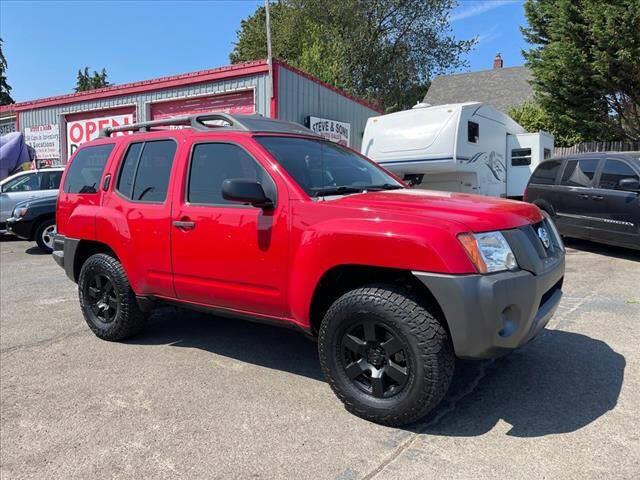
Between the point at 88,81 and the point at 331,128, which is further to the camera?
the point at 88,81

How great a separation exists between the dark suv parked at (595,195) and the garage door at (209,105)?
7184mm

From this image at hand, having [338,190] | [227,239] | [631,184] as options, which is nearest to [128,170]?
[227,239]

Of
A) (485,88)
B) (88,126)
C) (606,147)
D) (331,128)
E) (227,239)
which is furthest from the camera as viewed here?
(485,88)

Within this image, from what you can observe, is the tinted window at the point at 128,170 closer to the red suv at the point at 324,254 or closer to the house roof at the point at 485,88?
the red suv at the point at 324,254

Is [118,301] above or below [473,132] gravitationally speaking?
below

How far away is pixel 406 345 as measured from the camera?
3.03 m

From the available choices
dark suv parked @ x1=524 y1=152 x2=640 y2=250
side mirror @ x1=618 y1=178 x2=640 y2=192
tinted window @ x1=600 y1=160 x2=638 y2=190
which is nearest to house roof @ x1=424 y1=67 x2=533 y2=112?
dark suv parked @ x1=524 y1=152 x2=640 y2=250

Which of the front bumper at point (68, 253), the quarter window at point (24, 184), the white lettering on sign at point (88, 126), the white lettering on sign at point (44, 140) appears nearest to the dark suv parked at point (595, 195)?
the front bumper at point (68, 253)

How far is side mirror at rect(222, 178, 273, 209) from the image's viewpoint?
333cm

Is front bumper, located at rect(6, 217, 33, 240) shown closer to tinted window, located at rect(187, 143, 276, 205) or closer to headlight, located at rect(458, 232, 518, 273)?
tinted window, located at rect(187, 143, 276, 205)

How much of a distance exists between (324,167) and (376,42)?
93.3 ft

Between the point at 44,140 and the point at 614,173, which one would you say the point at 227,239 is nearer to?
the point at 614,173

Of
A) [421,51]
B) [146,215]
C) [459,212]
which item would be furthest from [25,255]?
[421,51]

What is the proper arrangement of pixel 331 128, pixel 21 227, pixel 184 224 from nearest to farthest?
pixel 184 224 → pixel 21 227 → pixel 331 128
